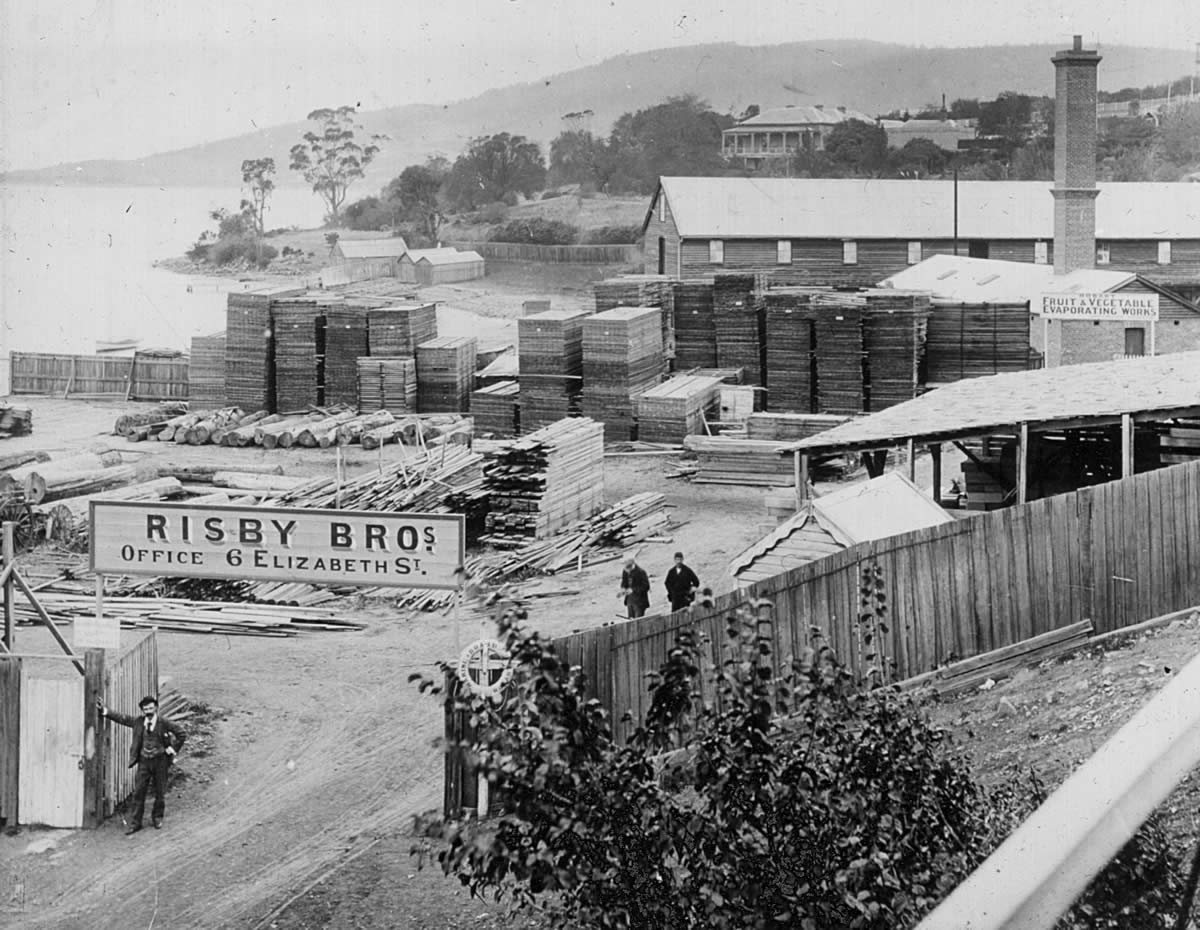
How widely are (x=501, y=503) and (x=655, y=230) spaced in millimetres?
36317

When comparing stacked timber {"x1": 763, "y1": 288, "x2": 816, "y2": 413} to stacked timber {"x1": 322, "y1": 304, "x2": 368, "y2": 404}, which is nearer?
stacked timber {"x1": 763, "y1": 288, "x2": 816, "y2": 413}

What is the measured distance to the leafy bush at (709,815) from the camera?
5812 millimetres

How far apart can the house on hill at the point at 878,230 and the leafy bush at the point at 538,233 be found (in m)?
30.8

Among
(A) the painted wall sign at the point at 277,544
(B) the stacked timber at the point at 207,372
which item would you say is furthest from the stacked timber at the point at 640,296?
(A) the painted wall sign at the point at 277,544

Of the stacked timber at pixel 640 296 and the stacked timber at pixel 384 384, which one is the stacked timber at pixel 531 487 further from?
the stacked timber at pixel 640 296

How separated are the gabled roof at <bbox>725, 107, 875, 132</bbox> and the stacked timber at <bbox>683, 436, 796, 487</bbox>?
71484mm

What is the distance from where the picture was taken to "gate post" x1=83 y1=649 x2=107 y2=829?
13.6m

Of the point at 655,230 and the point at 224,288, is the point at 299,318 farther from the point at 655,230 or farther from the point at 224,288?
the point at 224,288

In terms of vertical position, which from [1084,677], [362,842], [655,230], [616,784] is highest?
[655,230]

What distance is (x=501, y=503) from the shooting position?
25.6 metres

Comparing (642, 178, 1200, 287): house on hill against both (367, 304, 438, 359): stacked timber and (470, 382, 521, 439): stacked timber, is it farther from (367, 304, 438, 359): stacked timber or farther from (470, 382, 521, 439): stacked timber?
(470, 382, 521, 439): stacked timber

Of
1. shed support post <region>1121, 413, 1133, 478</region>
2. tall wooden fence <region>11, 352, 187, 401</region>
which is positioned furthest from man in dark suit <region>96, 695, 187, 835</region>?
tall wooden fence <region>11, 352, 187, 401</region>

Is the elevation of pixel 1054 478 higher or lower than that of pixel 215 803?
higher

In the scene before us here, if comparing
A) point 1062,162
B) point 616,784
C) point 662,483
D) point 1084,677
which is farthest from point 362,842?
point 1062,162
